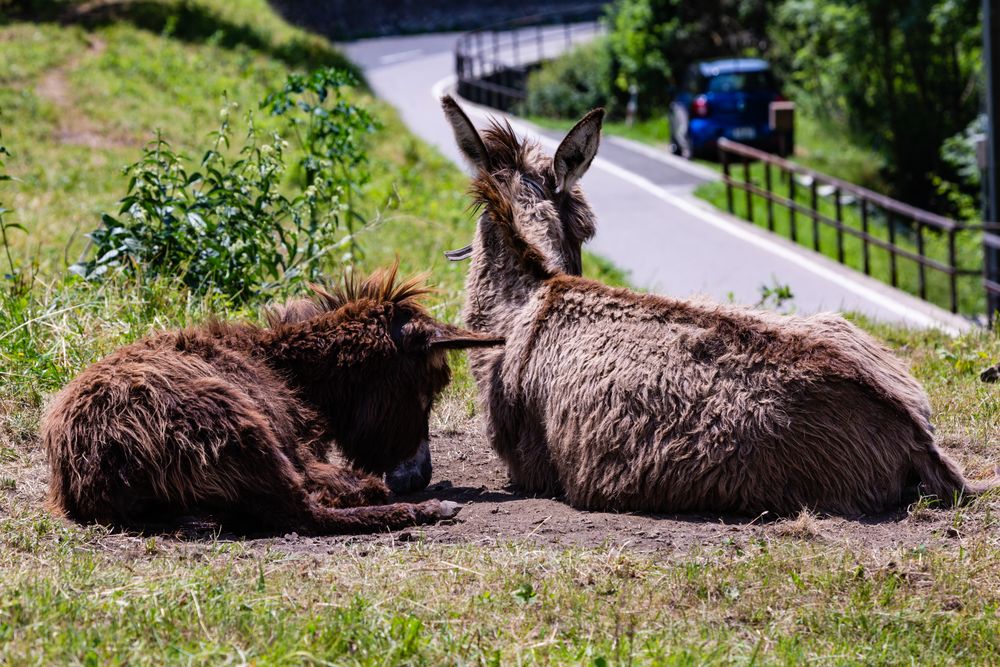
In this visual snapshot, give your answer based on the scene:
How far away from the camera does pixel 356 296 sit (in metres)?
5.75

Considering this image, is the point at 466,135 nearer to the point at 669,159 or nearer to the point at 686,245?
the point at 686,245

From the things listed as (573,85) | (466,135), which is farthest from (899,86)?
(466,135)

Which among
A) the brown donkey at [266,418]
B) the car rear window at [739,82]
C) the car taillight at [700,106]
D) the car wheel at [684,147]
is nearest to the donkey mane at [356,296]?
the brown donkey at [266,418]

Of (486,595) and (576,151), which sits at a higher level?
(576,151)

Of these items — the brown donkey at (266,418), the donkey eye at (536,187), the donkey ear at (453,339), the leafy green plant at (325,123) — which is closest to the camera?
the brown donkey at (266,418)

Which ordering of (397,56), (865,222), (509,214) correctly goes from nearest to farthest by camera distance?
1. (509,214)
2. (865,222)
3. (397,56)

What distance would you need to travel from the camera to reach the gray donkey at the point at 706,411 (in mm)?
4953

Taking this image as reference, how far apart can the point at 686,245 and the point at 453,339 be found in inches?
544

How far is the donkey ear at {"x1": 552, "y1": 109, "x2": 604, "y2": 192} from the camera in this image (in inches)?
245

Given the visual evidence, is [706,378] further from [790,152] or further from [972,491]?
[790,152]

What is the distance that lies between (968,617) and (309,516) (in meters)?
2.59

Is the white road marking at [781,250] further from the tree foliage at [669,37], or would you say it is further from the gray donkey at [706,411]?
the tree foliage at [669,37]

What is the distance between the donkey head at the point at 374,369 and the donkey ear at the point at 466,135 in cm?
118

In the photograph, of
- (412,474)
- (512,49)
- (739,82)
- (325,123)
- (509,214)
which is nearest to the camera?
(412,474)
